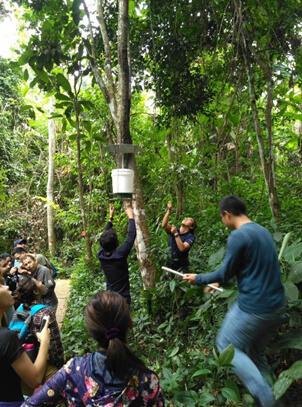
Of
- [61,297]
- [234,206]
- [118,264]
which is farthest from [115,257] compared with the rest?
[61,297]

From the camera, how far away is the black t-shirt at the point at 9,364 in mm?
1590

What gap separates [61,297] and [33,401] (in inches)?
256

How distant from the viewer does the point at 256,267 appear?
222 centimetres

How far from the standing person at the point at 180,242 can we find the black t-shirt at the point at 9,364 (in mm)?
2268

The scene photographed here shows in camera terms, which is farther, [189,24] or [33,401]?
[189,24]

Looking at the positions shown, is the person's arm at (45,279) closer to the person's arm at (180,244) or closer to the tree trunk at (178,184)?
the person's arm at (180,244)

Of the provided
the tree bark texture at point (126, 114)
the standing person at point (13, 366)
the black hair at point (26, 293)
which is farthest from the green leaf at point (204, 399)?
the tree bark texture at point (126, 114)

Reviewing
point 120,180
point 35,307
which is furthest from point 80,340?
point 120,180

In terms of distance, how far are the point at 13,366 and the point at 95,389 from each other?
1.52ft

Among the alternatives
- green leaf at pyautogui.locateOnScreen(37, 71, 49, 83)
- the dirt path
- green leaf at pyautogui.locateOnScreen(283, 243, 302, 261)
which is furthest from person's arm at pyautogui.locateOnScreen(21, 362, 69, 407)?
the dirt path

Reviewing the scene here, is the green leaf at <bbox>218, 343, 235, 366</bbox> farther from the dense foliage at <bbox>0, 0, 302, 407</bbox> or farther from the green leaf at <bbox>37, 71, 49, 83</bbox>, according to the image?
the green leaf at <bbox>37, 71, 49, 83</bbox>

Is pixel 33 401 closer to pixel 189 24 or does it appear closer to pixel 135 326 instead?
pixel 135 326

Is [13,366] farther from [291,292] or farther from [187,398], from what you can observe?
[291,292]

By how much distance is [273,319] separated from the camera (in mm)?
2250
